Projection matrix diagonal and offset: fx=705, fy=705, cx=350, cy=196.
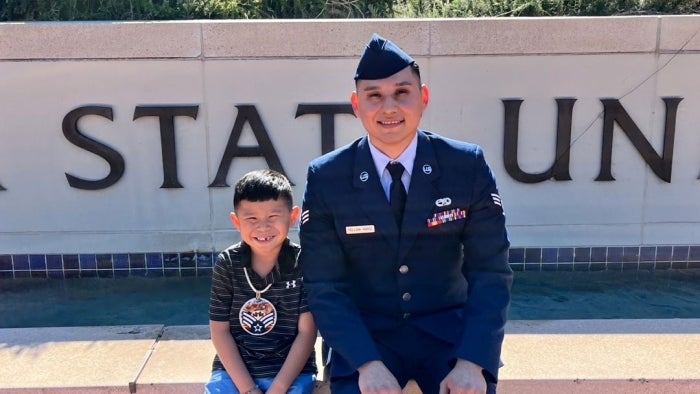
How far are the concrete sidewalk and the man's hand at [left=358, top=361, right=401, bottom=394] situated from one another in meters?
0.25

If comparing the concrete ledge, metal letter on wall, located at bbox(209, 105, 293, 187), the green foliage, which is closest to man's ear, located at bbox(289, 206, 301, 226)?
metal letter on wall, located at bbox(209, 105, 293, 187)

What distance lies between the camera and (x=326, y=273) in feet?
7.86

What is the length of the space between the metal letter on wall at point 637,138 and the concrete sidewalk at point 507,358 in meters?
1.94

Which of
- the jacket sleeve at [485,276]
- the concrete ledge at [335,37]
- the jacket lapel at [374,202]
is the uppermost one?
the concrete ledge at [335,37]

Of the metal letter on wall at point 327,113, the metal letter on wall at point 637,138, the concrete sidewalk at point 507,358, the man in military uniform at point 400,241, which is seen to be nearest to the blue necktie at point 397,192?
the man in military uniform at point 400,241

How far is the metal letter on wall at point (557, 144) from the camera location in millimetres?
4953

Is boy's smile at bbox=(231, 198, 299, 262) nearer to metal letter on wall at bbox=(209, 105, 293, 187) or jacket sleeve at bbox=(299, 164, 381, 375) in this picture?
jacket sleeve at bbox=(299, 164, 381, 375)

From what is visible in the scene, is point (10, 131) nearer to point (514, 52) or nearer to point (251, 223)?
point (251, 223)

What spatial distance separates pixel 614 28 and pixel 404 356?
3.39 m

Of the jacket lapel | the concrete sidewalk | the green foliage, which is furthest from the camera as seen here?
the green foliage

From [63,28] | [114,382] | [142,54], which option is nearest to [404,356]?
[114,382]

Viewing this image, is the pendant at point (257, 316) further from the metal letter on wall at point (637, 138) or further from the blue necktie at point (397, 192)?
the metal letter on wall at point (637, 138)

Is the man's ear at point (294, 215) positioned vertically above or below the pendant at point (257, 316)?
above

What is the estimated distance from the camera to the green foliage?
5.67 m
